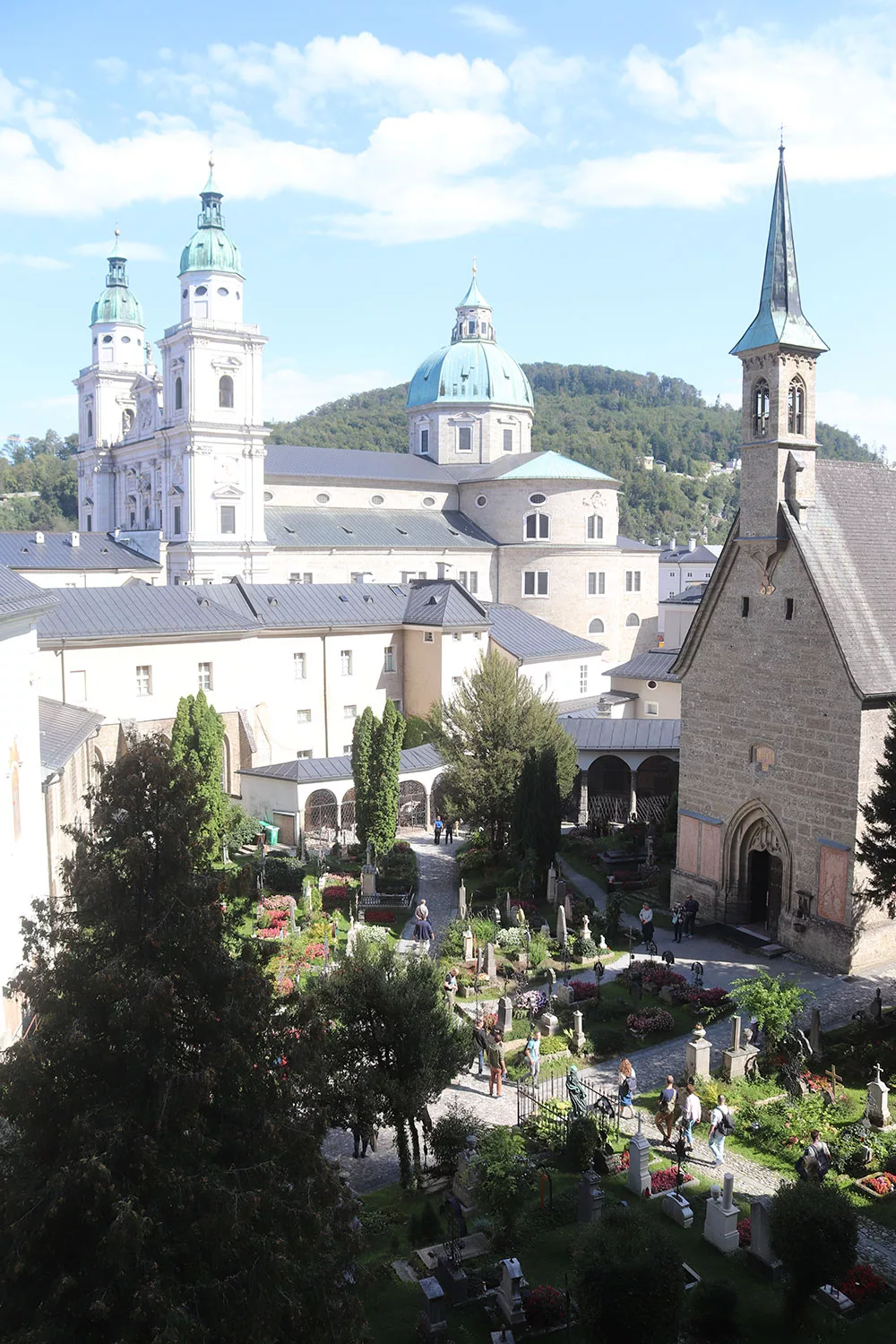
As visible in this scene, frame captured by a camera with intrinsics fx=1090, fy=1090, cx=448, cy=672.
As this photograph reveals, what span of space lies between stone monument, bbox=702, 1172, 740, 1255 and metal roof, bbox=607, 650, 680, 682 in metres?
30.3

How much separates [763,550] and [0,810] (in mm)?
16763

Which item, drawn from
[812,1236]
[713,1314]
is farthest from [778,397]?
[713,1314]

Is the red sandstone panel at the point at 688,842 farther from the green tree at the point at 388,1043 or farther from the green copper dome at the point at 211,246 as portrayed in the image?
the green copper dome at the point at 211,246

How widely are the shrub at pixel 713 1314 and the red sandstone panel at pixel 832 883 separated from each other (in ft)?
40.7

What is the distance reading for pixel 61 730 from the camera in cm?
2609

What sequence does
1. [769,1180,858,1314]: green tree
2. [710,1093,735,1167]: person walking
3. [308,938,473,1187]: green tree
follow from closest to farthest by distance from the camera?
[769,1180,858,1314]: green tree → [308,938,473,1187]: green tree → [710,1093,735,1167]: person walking

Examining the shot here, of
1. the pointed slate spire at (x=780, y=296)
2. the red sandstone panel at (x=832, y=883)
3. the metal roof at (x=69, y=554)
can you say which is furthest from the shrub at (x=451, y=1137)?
the metal roof at (x=69, y=554)

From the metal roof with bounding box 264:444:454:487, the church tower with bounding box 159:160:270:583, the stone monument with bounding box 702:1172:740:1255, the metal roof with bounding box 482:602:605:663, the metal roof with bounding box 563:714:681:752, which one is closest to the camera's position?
the stone monument with bounding box 702:1172:740:1255

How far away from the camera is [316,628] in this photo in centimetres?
4284

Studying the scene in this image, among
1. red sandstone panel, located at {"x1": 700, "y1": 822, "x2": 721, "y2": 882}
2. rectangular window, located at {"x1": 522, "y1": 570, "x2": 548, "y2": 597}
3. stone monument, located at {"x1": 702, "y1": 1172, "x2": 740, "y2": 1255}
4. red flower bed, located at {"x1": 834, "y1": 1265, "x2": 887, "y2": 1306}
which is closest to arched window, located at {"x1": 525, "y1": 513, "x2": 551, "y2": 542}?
rectangular window, located at {"x1": 522, "y1": 570, "x2": 548, "y2": 597}

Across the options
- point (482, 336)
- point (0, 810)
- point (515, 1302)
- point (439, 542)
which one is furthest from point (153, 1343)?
point (482, 336)

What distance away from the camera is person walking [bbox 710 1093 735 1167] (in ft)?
51.8

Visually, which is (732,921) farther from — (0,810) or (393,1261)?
(0,810)

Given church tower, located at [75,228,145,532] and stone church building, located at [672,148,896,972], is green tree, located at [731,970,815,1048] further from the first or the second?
church tower, located at [75,228,145,532]
